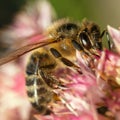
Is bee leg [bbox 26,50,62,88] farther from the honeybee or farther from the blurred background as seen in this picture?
the blurred background

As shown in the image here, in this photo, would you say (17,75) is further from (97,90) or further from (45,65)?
(97,90)

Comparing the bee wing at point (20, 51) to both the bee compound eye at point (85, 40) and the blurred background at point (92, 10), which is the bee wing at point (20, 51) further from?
the blurred background at point (92, 10)

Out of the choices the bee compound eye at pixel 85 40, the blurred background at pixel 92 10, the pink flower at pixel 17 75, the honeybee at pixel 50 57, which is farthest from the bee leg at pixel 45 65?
the blurred background at pixel 92 10

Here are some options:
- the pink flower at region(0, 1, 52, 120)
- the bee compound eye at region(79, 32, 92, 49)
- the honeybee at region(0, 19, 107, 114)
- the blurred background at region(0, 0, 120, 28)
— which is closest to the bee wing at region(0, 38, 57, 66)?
the honeybee at region(0, 19, 107, 114)

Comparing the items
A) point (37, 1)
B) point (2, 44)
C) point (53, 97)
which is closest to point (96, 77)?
point (53, 97)

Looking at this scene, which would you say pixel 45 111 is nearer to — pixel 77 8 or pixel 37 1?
pixel 77 8

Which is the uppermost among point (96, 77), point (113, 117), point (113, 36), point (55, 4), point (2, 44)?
point (55, 4)

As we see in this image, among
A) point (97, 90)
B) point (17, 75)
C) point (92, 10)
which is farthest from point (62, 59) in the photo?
point (92, 10)
